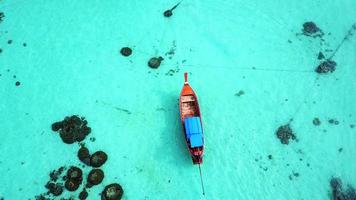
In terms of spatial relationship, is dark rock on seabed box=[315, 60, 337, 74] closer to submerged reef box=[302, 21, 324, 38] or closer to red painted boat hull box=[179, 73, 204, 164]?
submerged reef box=[302, 21, 324, 38]

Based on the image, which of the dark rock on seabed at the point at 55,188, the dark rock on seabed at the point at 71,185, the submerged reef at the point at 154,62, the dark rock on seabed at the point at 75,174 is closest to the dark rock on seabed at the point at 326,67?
the submerged reef at the point at 154,62

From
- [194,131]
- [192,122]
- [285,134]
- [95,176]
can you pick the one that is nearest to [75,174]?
[95,176]

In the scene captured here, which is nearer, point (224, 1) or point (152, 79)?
point (152, 79)

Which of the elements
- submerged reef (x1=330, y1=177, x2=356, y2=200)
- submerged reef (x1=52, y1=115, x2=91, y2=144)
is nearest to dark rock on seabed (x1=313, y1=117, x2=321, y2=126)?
submerged reef (x1=330, y1=177, x2=356, y2=200)

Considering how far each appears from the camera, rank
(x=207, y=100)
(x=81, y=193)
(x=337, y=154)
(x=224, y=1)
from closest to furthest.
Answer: (x=81, y=193), (x=337, y=154), (x=207, y=100), (x=224, y=1)

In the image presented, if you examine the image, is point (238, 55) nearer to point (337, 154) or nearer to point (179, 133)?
point (179, 133)

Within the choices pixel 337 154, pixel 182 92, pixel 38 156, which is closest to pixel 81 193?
pixel 38 156
